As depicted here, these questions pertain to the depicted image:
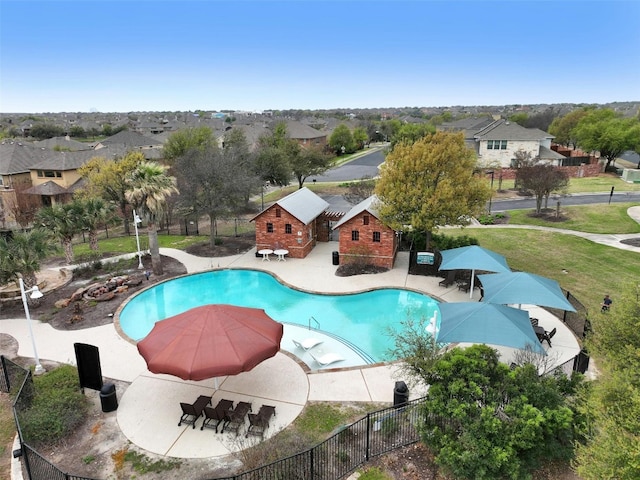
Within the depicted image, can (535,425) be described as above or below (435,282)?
above

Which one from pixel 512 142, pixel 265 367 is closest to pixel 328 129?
pixel 512 142

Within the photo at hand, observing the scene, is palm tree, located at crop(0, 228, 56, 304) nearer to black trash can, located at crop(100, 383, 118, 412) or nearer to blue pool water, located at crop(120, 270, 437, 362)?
blue pool water, located at crop(120, 270, 437, 362)

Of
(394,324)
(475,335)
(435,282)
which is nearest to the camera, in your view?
(475,335)

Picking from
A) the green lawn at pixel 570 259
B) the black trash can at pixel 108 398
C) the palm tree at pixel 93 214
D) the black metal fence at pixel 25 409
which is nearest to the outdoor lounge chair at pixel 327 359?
the black trash can at pixel 108 398

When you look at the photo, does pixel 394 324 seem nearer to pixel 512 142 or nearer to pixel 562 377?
pixel 562 377

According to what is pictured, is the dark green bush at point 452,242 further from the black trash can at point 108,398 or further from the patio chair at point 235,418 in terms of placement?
the black trash can at point 108,398

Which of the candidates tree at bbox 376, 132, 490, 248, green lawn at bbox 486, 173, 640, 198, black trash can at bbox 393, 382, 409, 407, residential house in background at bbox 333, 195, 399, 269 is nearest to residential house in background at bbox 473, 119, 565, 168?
green lawn at bbox 486, 173, 640, 198
